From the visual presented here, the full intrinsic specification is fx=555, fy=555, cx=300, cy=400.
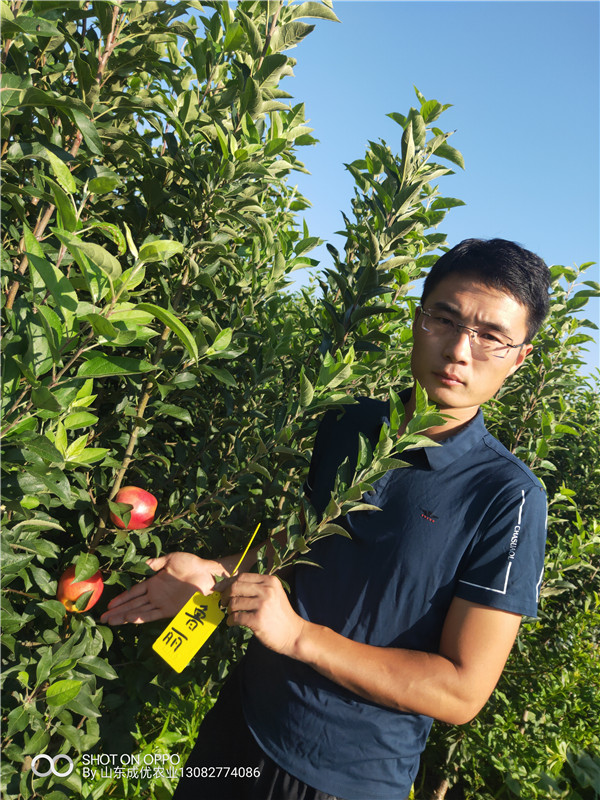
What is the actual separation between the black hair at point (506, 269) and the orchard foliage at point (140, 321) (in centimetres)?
29

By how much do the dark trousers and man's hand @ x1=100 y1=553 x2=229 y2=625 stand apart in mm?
387

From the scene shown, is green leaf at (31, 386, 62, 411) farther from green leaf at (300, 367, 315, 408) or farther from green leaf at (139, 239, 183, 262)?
green leaf at (300, 367, 315, 408)

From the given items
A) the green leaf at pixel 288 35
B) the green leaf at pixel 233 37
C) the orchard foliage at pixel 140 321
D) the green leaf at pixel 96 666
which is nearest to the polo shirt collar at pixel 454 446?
the orchard foliage at pixel 140 321

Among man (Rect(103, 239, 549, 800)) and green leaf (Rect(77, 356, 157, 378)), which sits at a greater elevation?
green leaf (Rect(77, 356, 157, 378))

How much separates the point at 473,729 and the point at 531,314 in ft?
7.52

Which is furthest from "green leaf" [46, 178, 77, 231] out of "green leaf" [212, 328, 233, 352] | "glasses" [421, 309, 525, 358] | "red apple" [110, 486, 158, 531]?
"glasses" [421, 309, 525, 358]

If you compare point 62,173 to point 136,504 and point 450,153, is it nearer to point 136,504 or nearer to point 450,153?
point 136,504

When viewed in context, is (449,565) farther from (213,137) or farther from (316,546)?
(213,137)

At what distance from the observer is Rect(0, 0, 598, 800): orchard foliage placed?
1.10m

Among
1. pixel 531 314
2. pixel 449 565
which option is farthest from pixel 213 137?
pixel 449 565

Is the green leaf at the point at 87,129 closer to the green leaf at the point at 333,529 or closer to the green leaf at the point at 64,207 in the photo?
the green leaf at the point at 64,207

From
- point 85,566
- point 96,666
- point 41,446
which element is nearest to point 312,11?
point 41,446

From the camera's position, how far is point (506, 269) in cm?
146

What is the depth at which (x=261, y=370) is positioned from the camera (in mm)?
2014
